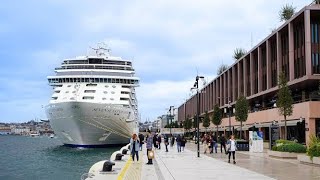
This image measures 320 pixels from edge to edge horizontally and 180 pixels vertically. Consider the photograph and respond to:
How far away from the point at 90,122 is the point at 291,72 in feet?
91.4

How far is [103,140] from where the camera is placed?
66188 mm

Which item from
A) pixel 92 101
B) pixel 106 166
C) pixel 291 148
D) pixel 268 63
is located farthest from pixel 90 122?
pixel 106 166

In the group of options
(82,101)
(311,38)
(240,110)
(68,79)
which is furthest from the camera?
(68,79)

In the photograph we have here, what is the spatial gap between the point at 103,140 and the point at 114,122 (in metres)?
3.48

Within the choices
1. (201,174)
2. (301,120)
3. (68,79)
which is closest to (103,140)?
(68,79)

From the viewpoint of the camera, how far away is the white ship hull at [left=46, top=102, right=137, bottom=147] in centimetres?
6275

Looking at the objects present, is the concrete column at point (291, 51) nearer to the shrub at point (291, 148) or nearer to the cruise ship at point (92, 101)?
the shrub at point (291, 148)

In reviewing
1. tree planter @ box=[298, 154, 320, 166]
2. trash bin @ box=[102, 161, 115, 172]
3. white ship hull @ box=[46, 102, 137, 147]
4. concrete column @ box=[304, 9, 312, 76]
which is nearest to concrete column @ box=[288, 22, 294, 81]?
concrete column @ box=[304, 9, 312, 76]

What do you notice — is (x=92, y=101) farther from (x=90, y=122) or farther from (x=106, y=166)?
(x=106, y=166)

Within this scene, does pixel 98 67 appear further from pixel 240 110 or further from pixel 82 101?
pixel 240 110

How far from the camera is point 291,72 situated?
48125 mm

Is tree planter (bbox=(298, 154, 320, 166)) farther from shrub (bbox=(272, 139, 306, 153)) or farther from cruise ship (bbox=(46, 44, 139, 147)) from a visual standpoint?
cruise ship (bbox=(46, 44, 139, 147))

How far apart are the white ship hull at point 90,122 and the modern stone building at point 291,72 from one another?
680 inches

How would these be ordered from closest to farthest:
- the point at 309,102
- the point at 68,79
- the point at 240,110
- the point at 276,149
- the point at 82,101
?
the point at 276,149
the point at 309,102
the point at 240,110
the point at 82,101
the point at 68,79
